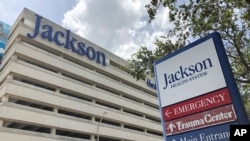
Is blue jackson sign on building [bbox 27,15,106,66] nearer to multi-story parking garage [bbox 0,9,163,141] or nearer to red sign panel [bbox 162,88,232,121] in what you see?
multi-story parking garage [bbox 0,9,163,141]

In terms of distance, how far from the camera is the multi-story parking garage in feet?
96.1

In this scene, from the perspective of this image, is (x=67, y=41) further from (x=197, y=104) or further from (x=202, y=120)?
(x=202, y=120)

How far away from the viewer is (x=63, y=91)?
3581 cm

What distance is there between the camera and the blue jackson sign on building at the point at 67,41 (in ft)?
116

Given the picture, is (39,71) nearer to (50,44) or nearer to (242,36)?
(50,44)

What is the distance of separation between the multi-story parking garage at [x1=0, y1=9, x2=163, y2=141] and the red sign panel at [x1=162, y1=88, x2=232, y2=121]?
83.7 feet

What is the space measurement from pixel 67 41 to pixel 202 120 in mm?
36697

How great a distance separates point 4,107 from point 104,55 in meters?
21.0

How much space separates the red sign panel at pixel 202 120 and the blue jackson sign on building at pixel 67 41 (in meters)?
32.2


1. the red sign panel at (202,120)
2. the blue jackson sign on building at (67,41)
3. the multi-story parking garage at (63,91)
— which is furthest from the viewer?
the blue jackson sign on building at (67,41)

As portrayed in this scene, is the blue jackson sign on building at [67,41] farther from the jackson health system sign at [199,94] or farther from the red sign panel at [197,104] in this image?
the red sign panel at [197,104]

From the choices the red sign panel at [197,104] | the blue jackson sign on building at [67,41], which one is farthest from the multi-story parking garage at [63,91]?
the red sign panel at [197,104]

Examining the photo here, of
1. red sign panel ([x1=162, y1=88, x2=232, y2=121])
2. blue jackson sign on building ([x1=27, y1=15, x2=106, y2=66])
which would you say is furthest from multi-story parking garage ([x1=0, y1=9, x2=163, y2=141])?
red sign panel ([x1=162, y1=88, x2=232, y2=121])

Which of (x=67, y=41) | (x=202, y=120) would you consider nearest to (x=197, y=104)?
(x=202, y=120)
